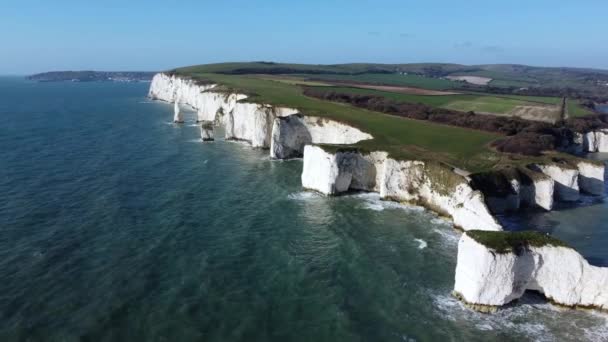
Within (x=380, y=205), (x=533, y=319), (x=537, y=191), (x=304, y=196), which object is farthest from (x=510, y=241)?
(x=304, y=196)

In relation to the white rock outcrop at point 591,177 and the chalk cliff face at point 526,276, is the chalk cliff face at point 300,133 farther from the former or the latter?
the chalk cliff face at point 526,276

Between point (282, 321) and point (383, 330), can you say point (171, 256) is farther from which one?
point (383, 330)

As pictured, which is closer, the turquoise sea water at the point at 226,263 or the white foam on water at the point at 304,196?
the turquoise sea water at the point at 226,263

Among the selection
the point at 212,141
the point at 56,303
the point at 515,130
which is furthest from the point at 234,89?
the point at 56,303

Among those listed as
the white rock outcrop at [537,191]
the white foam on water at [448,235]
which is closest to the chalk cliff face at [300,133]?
the white rock outcrop at [537,191]

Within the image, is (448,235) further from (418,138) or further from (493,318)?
(418,138)

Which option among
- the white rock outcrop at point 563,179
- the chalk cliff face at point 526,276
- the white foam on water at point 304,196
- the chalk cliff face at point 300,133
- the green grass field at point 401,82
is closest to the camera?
the chalk cliff face at point 526,276

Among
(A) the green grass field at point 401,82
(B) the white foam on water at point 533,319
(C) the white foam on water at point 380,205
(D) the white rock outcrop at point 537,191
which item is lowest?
(B) the white foam on water at point 533,319
